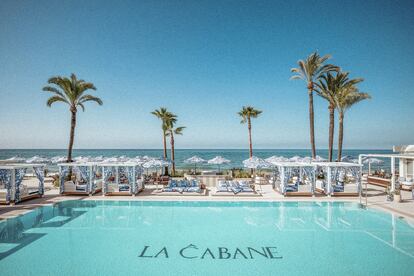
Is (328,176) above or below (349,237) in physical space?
above

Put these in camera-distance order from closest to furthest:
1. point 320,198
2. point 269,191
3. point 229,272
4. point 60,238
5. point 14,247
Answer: point 229,272 → point 14,247 → point 60,238 → point 320,198 → point 269,191

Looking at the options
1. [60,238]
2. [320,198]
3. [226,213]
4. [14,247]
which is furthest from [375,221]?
[14,247]

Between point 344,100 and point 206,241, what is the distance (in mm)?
19963

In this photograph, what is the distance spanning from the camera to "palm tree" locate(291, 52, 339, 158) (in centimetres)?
2175

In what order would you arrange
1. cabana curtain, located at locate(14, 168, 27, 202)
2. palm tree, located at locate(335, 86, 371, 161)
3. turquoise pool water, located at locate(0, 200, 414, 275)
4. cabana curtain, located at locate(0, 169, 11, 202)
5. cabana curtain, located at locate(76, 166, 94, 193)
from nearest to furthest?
turquoise pool water, located at locate(0, 200, 414, 275)
cabana curtain, located at locate(0, 169, 11, 202)
cabana curtain, located at locate(14, 168, 27, 202)
cabana curtain, located at locate(76, 166, 94, 193)
palm tree, located at locate(335, 86, 371, 161)

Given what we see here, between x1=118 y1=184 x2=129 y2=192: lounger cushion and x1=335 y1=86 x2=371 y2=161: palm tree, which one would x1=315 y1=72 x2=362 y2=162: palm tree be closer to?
x1=335 y1=86 x2=371 y2=161: palm tree

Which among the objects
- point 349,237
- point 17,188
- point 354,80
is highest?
point 354,80

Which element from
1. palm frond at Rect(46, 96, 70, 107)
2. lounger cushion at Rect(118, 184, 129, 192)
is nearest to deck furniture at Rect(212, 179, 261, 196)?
lounger cushion at Rect(118, 184, 129, 192)

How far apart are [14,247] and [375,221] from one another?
15.7m

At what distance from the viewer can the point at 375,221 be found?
458 inches

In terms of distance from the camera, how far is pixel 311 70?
2194 centimetres

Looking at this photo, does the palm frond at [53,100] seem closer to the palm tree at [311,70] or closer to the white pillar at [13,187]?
the white pillar at [13,187]

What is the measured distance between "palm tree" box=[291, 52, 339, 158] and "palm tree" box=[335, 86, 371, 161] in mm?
2452

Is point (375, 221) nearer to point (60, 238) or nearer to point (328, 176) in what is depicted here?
point (328, 176)
